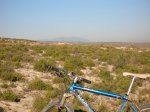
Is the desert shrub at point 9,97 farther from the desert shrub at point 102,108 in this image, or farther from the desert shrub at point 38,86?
the desert shrub at point 102,108

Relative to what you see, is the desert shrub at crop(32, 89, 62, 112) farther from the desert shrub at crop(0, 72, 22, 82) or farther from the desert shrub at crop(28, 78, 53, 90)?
the desert shrub at crop(0, 72, 22, 82)

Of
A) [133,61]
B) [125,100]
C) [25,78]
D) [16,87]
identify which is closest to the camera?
[125,100]

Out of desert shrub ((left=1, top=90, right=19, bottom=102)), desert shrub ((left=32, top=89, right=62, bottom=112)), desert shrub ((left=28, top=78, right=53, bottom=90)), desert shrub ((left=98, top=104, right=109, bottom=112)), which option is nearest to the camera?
desert shrub ((left=32, top=89, right=62, bottom=112))

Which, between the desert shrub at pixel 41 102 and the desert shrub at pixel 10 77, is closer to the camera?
the desert shrub at pixel 41 102

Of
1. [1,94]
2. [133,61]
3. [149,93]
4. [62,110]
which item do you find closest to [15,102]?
[1,94]

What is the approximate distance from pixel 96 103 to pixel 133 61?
1355cm

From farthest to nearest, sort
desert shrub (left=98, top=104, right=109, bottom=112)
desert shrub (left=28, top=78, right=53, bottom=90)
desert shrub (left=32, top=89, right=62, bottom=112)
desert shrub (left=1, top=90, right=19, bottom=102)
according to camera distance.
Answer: desert shrub (left=28, top=78, right=53, bottom=90), desert shrub (left=1, top=90, right=19, bottom=102), desert shrub (left=98, top=104, right=109, bottom=112), desert shrub (left=32, top=89, right=62, bottom=112)

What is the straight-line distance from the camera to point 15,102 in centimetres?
720

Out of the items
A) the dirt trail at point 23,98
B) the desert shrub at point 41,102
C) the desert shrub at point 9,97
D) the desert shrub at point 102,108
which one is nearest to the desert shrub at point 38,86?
the dirt trail at point 23,98

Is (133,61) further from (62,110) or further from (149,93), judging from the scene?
(62,110)

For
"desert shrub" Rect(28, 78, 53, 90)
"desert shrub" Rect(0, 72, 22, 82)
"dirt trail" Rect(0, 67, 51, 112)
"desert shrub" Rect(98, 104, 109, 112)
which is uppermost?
"desert shrub" Rect(0, 72, 22, 82)

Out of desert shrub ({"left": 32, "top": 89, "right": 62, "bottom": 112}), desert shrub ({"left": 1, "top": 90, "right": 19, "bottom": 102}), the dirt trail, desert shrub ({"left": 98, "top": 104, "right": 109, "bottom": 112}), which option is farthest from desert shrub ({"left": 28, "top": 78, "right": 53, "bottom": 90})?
desert shrub ({"left": 98, "top": 104, "right": 109, "bottom": 112})

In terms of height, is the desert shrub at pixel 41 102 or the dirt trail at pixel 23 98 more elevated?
the desert shrub at pixel 41 102

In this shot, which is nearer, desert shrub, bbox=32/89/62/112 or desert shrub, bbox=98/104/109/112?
desert shrub, bbox=32/89/62/112
